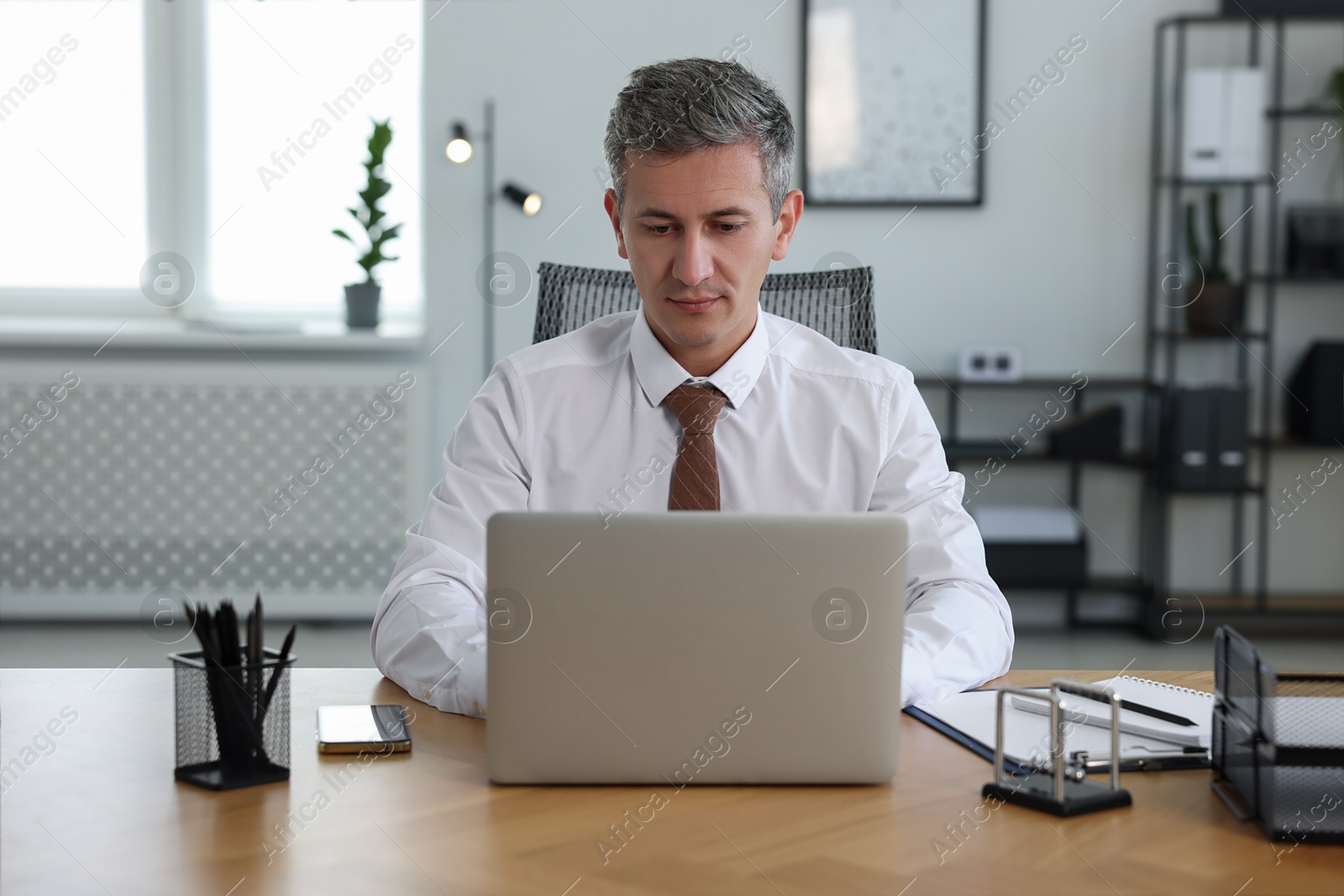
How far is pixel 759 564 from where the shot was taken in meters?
0.89

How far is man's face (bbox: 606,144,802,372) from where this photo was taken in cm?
145

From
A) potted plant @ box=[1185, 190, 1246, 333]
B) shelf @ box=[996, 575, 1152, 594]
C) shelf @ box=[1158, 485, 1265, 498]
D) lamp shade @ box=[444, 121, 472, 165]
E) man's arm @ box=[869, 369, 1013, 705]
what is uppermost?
lamp shade @ box=[444, 121, 472, 165]

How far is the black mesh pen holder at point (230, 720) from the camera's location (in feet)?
3.15

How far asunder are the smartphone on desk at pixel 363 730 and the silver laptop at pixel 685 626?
164mm

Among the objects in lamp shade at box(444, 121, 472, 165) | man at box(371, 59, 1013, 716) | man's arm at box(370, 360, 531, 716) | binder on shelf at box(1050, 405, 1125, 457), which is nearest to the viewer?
man's arm at box(370, 360, 531, 716)

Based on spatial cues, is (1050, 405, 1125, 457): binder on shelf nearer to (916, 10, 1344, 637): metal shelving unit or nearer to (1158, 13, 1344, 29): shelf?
(916, 10, 1344, 637): metal shelving unit

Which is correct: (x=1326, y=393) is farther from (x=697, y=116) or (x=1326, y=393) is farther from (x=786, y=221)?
(x=697, y=116)

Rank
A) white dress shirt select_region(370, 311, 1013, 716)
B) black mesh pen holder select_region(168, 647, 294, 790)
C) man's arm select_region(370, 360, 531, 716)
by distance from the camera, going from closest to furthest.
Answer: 1. black mesh pen holder select_region(168, 647, 294, 790)
2. man's arm select_region(370, 360, 531, 716)
3. white dress shirt select_region(370, 311, 1013, 716)

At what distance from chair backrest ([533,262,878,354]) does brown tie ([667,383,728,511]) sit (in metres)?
0.23

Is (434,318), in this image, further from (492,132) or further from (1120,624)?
(1120,624)

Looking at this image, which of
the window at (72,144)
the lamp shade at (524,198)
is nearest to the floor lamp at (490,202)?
the lamp shade at (524,198)

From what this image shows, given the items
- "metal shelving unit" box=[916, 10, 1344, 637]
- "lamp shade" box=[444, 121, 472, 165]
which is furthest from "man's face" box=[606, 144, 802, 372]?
"metal shelving unit" box=[916, 10, 1344, 637]

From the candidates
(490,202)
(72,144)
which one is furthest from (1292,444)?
(72,144)

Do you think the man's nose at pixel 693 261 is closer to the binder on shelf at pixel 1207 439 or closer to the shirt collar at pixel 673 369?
the shirt collar at pixel 673 369
